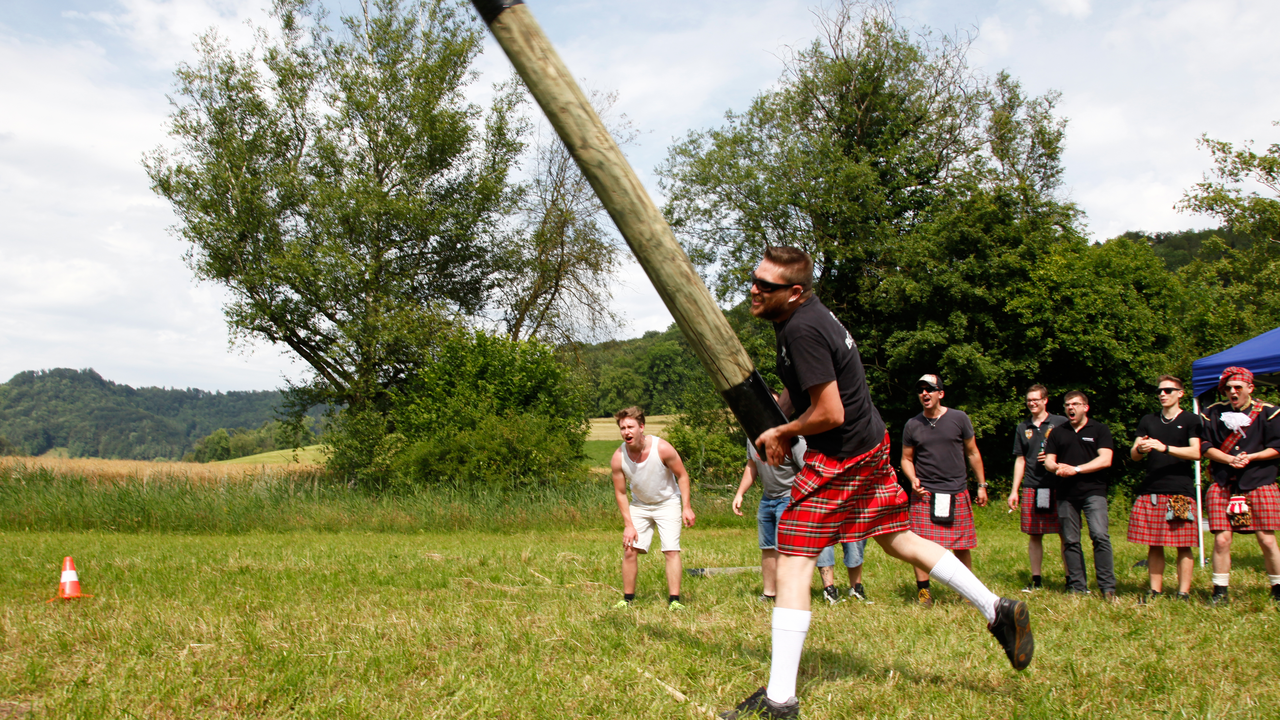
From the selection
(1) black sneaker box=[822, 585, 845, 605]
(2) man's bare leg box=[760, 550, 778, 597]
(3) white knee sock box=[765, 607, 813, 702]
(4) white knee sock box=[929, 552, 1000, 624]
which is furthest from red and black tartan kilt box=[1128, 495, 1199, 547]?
(3) white knee sock box=[765, 607, 813, 702]

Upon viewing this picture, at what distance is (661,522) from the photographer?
6152mm

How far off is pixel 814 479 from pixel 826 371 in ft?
1.64

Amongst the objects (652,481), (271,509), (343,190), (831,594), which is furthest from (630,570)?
(343,190)

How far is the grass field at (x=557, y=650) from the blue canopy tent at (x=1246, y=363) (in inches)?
91.1

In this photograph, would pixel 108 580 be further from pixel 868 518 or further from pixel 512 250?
pixel 512 250

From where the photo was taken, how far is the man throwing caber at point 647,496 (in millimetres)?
6043

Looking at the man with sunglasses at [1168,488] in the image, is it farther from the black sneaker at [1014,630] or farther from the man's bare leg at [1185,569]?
the black sneaker at [1014,630]

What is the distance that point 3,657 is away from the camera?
3.94 m

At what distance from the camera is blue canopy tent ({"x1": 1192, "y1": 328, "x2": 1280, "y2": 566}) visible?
8.44 metres

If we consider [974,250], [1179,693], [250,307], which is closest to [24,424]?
[250,307]

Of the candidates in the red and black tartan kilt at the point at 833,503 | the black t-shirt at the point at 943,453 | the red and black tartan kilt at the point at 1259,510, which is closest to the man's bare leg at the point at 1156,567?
the red and black tartan kilt at the point at 1259,510

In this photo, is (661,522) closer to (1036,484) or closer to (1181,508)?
(1036,484)

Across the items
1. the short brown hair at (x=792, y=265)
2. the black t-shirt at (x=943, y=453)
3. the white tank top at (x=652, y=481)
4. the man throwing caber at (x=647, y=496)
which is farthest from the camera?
the black t-shirt at (x=943, y=453)

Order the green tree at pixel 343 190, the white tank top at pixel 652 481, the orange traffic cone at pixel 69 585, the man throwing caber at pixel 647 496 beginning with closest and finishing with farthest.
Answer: the orange traffic cone at pixel 69 585 < the man throwing caber at pixel 647 496 < the white tank top at pixel 652 481 < the green tree at pixel 343 190
